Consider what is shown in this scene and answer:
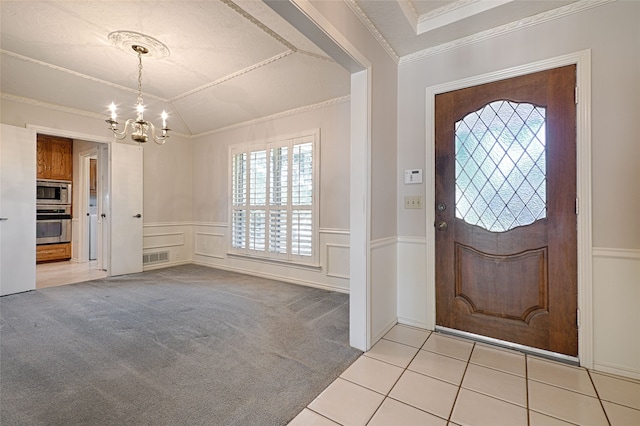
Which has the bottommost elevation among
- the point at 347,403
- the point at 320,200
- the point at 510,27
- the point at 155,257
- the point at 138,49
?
the point at 347,403

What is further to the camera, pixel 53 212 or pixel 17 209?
pixel 53 212

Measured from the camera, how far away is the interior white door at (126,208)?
14.8 ft

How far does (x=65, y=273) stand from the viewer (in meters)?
4.78

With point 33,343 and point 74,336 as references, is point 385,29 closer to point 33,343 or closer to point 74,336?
point 74,336

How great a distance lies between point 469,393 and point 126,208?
5.25 meters

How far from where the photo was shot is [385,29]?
2277mm

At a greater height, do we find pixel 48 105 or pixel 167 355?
pixel 48 105

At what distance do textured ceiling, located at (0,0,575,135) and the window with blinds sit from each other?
0.63m

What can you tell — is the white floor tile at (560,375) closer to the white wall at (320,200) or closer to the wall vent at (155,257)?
the white wall at (320,200)

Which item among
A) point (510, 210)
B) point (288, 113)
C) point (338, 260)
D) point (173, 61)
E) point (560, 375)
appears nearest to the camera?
point (560, 375)

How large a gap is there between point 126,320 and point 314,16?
3111 millimetres

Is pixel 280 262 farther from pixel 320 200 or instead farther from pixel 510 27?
pixel 510 27

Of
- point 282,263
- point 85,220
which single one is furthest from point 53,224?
point 282,263

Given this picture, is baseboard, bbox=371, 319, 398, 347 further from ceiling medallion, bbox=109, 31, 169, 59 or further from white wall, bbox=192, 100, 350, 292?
ceiling medallion, bbox=109, 31, 169, 59
